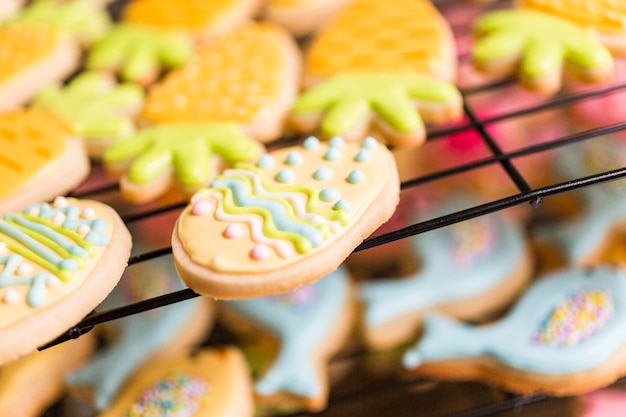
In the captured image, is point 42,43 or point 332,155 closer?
point 332,155

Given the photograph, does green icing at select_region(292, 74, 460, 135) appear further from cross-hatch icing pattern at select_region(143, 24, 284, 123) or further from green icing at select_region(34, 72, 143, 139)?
green icing at select_region(34, 72, 143, 139)

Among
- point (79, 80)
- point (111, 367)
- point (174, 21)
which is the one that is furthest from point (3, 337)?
point (174, 21)

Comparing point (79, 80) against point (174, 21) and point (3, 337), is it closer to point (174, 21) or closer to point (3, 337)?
point (174, 21)

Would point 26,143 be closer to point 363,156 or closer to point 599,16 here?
point 363,156

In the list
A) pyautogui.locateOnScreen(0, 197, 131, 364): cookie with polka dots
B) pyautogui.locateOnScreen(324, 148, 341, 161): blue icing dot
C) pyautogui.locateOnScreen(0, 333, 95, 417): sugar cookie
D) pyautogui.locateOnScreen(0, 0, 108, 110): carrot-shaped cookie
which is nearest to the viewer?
pyautogui.locateOnScreen(0, 197, 131, 364): cookie with polka dots

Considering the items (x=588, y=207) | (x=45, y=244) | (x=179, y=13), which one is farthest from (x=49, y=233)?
(x=588, y=207)

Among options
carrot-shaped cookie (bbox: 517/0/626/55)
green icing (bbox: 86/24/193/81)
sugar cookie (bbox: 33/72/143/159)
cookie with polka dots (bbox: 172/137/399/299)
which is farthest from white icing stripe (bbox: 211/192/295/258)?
carrot-shaped cookie (bbox: 517/0/626/55)
